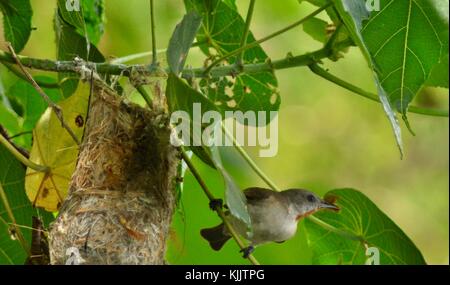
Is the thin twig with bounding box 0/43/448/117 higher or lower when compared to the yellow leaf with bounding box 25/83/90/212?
higher

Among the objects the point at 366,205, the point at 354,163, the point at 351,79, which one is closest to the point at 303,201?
the point at 366,205

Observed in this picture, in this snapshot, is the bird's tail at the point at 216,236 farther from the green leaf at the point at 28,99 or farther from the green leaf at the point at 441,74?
the green leaf at the point at 441,74

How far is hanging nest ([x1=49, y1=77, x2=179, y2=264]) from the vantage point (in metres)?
2.54

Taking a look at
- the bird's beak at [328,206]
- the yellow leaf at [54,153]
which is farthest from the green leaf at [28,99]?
the bird's beak at [328,206]

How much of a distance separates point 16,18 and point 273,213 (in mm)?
1355

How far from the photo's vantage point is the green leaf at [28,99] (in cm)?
374

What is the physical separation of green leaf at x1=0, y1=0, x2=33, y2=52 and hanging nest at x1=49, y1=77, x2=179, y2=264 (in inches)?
23.9

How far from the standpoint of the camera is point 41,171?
116 inches

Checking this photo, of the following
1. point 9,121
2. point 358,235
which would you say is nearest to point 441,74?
point 358,235

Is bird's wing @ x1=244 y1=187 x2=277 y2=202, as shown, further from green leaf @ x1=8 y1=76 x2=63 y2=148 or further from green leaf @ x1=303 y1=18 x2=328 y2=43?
green leaf @ x1=8 y1=76 x2=63 y2=148

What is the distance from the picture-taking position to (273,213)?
3561mm

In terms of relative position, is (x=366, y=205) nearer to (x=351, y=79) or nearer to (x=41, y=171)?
(x=41, y=171)

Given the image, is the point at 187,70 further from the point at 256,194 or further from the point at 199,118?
the point at 256,194

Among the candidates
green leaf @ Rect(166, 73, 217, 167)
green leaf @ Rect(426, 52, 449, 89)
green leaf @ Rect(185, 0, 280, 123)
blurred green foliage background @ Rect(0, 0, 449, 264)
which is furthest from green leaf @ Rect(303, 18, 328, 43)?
blurred green foliage background @ Rect(0, 0, 449, 264)
